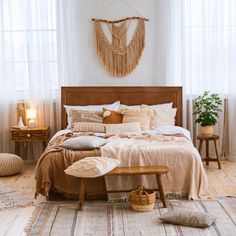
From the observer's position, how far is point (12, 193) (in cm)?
516

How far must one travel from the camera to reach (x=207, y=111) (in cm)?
636

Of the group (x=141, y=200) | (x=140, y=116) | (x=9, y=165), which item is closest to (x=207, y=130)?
(x=140, y=116)

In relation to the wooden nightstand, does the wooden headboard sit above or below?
above

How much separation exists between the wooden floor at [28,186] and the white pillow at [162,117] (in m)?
0.80

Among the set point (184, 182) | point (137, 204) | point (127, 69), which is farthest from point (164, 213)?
point (127, 69)

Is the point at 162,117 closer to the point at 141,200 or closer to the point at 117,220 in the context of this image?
the point at 141,200

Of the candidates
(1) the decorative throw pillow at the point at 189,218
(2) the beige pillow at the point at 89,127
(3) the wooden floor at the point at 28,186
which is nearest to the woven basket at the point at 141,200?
(1) the decorative throw pillow at the point at 189,218

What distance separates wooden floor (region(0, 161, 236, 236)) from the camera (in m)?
4.13

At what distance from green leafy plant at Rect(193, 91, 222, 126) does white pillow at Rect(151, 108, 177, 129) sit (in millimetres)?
346

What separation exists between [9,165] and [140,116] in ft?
5.79

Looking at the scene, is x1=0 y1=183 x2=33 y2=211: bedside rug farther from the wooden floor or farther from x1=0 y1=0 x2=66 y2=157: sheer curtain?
x1=0 y1=0 x2=66 y2=157: sheer curtain

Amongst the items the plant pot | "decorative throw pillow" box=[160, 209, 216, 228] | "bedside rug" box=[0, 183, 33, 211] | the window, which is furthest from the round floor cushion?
"decorative throw pillow" box=[160, 209, 216, 228]

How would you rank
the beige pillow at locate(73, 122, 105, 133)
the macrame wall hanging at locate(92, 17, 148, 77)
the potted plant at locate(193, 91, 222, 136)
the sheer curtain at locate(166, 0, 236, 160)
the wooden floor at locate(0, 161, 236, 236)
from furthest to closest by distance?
the macrame wall hanging at locate(92, 17, 148, 77)
the sheer curtain at locate(166, 0, 236, 160)
the potted plant at locate(193, 91, 222, 136)
the beige pillow at locate(73, 122, 105, 133)
the wooden floor at locate(0, 161, 236, 236)

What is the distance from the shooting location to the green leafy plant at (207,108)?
629 cm
